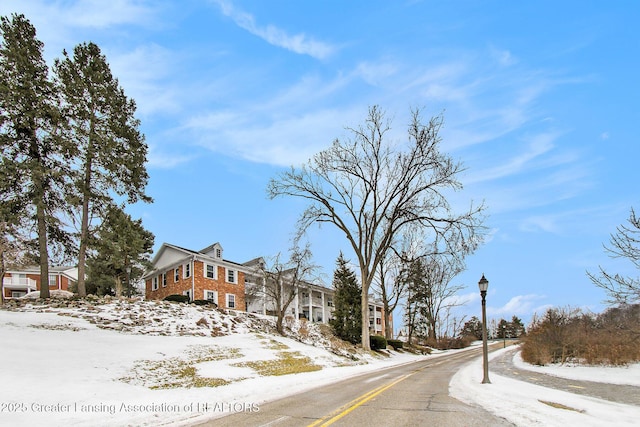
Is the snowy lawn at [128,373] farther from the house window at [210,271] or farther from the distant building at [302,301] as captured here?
the distant building at [302,301]

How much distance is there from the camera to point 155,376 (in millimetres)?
13703

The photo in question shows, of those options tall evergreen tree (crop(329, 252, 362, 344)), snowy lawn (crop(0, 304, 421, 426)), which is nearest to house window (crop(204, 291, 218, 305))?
tall evergreen tree (crop(329, 252, 362, 344))

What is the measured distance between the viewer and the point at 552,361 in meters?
23.5

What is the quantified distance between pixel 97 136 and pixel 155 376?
1928 cm

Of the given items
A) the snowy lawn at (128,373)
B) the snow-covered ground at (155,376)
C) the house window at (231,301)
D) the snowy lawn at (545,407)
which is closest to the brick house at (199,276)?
the house window at (231,301)

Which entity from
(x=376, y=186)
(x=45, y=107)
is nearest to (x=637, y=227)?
(x=376, y=186)

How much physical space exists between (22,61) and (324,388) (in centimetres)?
2615

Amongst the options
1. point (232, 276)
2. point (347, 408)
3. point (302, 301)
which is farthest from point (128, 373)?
point (302, 301)

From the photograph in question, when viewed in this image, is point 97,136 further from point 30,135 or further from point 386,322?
point 386,322

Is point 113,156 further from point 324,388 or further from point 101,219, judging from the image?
point 324,388

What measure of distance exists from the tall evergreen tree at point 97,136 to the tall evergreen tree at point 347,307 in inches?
804

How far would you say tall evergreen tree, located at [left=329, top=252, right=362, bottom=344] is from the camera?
131 feet

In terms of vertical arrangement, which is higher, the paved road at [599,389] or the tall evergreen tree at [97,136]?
the tall evergreen tree at [97,136]

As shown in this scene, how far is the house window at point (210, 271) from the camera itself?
1578 inches
